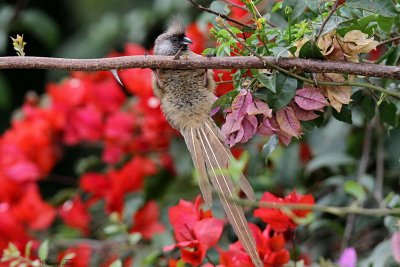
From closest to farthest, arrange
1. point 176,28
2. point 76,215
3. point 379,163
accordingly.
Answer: point 176,28, point 379,163, point 76,215

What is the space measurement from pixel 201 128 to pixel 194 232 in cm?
24

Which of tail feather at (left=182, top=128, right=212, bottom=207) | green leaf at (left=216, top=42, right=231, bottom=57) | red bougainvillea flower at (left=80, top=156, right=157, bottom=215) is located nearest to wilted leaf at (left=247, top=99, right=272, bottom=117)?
green leaf at (left=216, top=42, right=231, bottom=57)

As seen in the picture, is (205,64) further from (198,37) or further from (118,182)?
(118,182)

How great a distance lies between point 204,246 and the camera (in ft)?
4.57

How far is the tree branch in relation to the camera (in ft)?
3.96

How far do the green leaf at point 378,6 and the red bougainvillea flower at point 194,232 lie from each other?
46 cm

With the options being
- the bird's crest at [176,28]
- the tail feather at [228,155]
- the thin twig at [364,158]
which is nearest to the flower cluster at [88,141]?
the bird's crest at [176,28]

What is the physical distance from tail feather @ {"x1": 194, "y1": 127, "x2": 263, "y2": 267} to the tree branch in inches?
7.0

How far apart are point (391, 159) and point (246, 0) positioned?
3.27 ft

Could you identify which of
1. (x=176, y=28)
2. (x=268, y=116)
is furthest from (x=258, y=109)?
(x=176, y=28)

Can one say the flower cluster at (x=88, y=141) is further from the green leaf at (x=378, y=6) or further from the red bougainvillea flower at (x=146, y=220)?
the green leaf at (x=378, y=6)

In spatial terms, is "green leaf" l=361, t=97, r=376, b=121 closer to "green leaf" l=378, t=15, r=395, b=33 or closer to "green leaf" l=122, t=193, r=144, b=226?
"green leaf" l=378, t=15, r=395, b=33

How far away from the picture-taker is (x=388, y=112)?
1406 mm

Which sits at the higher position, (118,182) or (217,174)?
(217,174)
